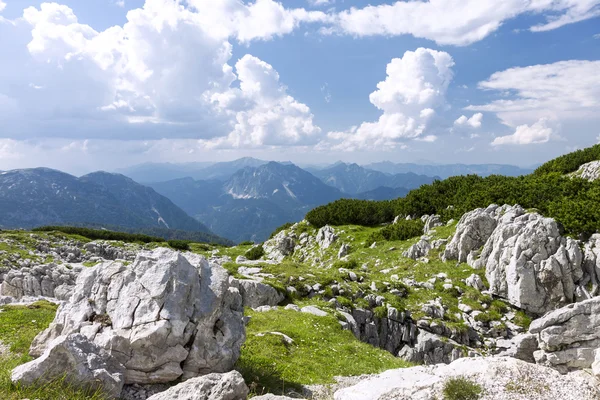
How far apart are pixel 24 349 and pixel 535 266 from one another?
1588 inches

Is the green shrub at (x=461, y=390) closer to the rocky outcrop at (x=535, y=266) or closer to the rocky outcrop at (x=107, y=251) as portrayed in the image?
the rocky outcrop at (x=535, y=266)

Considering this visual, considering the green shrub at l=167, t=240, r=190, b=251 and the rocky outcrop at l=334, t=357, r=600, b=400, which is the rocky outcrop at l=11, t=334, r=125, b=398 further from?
the green shrub at l=167, t=240, r=190, b=251

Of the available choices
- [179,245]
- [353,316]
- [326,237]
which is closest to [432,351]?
[353,316]

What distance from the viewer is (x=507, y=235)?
36.9 m

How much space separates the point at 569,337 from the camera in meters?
17.0

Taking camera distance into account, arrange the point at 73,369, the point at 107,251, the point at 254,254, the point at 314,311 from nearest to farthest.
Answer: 1. the point at 73,369
2. the point at 314,311
3. the point at 254,254
4. the point at 107,251

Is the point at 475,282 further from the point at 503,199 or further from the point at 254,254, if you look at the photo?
the point at 254,254

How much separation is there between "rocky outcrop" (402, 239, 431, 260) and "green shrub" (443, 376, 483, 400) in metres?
35.8

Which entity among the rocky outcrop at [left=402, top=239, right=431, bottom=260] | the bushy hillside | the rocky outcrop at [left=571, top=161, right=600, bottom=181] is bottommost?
the rocky outcrop at [left=402, top=239, right=431, bottom=260]

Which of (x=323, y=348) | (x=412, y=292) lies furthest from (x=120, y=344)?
(x=412, y=292)

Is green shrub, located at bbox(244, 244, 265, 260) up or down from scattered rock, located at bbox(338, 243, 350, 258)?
down

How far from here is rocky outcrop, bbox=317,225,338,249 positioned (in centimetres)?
6075

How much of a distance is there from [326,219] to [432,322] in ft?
138

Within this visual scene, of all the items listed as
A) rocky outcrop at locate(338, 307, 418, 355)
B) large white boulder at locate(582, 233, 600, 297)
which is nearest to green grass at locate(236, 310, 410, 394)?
rocky outcrop at locate(338, 307, 418, 355)
